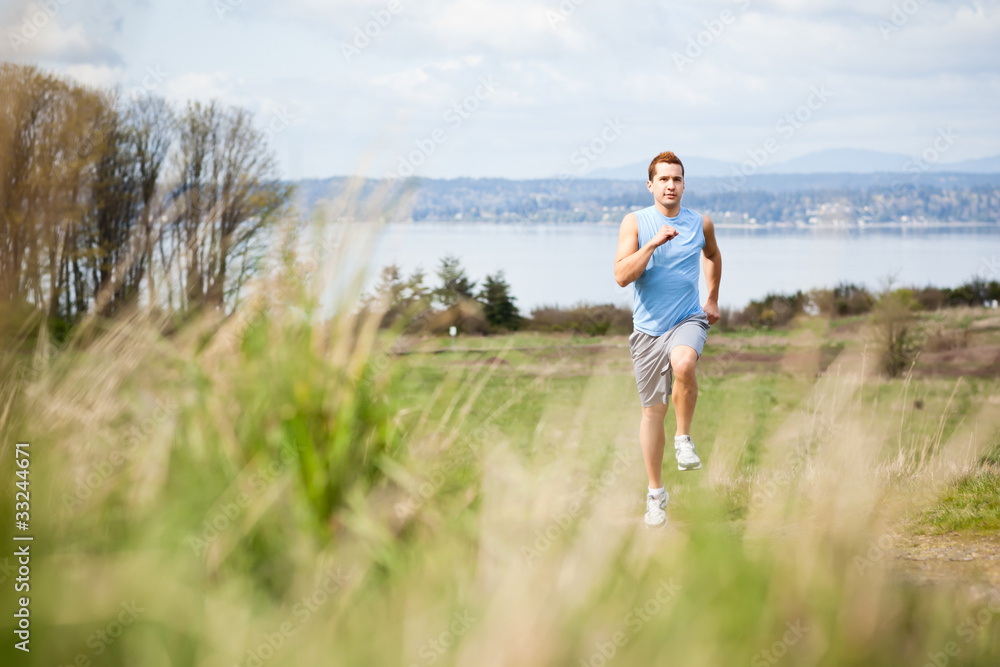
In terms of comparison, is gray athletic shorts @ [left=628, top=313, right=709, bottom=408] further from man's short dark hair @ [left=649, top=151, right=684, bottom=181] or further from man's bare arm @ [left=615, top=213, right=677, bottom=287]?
man's short dark hair @ [left=649, top=151, right=684, bottom=181]

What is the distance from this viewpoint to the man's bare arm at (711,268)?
4984 millimetres

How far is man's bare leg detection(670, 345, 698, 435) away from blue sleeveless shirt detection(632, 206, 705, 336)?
0.24 m

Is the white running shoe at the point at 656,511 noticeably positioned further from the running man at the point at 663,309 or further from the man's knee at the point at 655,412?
the man's knee at the point at 655,412

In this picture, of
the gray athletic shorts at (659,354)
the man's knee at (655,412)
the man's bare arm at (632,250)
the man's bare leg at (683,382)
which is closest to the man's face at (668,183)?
the man's bare arm at (632,250)

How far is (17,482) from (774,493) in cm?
360

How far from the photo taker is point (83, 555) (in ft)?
Result: 8.54

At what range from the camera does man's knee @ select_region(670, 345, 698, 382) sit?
450cm

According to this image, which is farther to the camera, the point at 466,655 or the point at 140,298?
the point at 140,298

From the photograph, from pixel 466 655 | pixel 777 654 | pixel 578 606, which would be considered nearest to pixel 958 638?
pixel 777 654

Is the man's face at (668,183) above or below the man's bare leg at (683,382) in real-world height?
above

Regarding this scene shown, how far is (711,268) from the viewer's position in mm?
5180

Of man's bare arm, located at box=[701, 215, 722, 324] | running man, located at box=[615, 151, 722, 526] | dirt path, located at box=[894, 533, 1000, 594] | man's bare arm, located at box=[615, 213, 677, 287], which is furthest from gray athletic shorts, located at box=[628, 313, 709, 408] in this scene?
dirt path, located at box=[894, 533, 1000, 594]

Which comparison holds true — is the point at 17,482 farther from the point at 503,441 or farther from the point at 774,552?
the point at 774,552

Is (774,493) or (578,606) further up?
(578,606)
